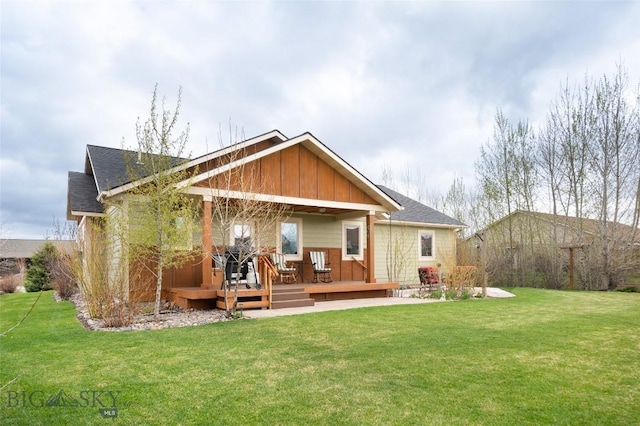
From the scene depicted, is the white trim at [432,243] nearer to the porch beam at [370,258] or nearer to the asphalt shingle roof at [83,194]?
the porch beam at [370,258]

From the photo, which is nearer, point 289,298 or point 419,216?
point 289,298

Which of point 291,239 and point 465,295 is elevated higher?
point 291,239

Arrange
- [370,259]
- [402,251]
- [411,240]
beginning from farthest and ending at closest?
[411,240] < [402,251] < [370,259]

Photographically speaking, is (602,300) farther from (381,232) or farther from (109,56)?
(109,56)

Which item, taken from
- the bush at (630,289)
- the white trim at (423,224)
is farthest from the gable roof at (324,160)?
the bush at (630,289)

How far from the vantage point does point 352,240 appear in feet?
48.6

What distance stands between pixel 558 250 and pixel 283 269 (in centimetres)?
1236

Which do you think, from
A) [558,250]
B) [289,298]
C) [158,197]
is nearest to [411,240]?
[558,250]

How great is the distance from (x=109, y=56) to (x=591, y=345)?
494 inches

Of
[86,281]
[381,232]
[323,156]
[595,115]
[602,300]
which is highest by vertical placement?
[595,115]

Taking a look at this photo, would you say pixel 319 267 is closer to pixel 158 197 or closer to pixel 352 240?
pixel 352 240

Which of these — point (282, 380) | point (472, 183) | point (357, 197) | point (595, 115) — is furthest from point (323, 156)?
point (472, 183)

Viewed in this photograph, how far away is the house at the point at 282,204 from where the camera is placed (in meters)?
9.62

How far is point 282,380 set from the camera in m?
4.41
